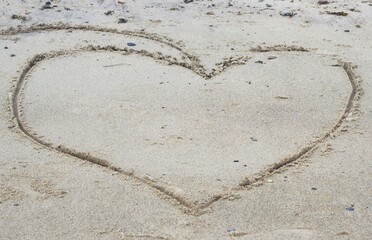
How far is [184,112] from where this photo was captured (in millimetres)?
4586

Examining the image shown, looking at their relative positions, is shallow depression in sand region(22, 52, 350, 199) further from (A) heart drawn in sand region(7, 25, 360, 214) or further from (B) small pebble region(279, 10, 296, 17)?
(B) small pebble region(279, 10, 296, 17)

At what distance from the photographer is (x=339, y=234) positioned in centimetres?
331

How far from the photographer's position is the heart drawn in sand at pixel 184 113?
390 cm

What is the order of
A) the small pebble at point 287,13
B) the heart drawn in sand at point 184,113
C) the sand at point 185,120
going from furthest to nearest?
the small pebble at point 287,13
the heart drawn in sand at point 184,113
the sand at point 185,120

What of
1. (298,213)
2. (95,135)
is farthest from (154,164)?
(298,213)

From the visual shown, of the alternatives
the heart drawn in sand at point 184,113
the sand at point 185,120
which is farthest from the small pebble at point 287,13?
the heart drawn in sand at point 184,113

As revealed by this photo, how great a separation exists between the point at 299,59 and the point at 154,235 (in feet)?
9.16

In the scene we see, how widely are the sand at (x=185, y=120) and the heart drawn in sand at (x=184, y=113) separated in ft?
0.05

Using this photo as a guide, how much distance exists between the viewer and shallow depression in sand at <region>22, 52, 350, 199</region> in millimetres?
3972

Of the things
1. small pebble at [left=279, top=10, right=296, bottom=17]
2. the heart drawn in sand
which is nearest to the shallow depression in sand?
the heart drawn in sand

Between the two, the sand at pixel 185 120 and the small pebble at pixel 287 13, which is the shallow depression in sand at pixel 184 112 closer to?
the sand at pixel 185 120

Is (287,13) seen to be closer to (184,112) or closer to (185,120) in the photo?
(184,112)

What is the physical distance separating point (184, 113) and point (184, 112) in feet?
0.05

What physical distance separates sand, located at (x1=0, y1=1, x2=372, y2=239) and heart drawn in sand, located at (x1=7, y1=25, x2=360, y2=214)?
0.01 m
